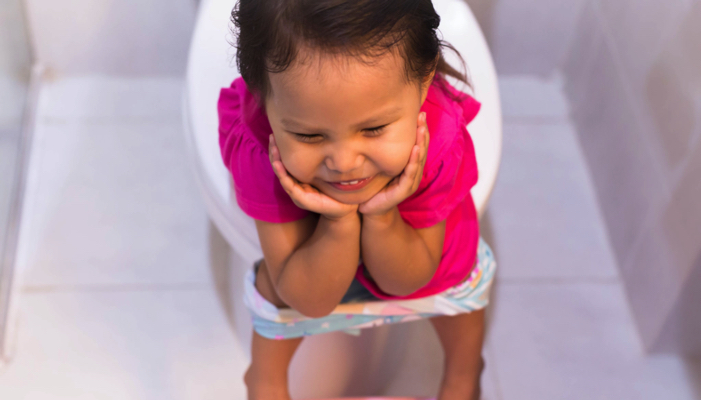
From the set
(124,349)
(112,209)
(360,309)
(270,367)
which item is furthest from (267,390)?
(112,209)

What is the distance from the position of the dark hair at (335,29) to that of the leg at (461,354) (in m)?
0.38

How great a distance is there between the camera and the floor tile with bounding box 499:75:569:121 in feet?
4.50

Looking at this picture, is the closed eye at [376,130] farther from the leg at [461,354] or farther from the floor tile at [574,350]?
the floor tile at [574,350]

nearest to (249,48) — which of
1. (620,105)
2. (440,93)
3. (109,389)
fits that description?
(440,93)

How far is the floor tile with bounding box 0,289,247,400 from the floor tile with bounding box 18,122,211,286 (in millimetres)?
44

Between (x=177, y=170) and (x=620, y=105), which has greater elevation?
(x=620, y=105)

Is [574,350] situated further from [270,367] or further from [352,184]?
[352,184]

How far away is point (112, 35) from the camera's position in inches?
52.4

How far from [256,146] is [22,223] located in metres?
0.72

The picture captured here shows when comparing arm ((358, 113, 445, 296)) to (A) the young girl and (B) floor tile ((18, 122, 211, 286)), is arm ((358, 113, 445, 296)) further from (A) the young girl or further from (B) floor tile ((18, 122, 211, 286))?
(B) floor tile ((18, 122, 211, 286))

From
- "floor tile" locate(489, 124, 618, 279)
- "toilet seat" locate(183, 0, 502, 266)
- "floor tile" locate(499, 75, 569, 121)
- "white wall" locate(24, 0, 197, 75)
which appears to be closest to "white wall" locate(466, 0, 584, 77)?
"floor tile" locate(499, 75, 569, 121)

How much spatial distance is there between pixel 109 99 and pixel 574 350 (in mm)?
1018

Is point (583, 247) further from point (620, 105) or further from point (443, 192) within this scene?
point (443, 192)

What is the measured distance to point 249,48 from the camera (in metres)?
0.52
